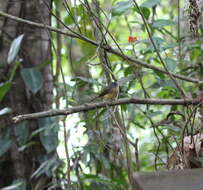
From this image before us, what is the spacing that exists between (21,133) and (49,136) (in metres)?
0.17

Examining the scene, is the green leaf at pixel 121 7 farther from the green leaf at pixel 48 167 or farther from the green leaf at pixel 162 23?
the green leaf at pixel 48 167

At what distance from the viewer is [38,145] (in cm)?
281

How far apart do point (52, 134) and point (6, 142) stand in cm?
28

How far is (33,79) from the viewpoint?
266cm

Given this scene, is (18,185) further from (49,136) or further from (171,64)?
(171,64)

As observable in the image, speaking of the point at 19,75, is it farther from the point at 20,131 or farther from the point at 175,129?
the point at 175,129

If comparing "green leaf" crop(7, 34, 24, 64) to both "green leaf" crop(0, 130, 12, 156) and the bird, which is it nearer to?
"green leaf" crop(0, 130, 12, 156)

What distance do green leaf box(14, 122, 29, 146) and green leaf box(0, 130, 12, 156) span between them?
0.06 metres

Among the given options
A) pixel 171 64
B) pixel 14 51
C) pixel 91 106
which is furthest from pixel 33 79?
pixel 91 106

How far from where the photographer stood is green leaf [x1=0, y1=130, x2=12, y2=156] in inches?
104

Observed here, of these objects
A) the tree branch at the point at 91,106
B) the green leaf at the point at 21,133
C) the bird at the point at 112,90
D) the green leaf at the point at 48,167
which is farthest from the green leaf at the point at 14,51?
the tree branch at the point at 91,106

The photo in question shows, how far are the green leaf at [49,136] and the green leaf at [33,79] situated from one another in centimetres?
23

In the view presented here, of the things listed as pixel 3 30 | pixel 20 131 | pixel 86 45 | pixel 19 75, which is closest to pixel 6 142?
pixel 20 131

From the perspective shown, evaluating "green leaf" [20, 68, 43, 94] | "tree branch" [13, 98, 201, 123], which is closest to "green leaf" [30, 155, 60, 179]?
"green leaf" [20, 68, 43, 94]
